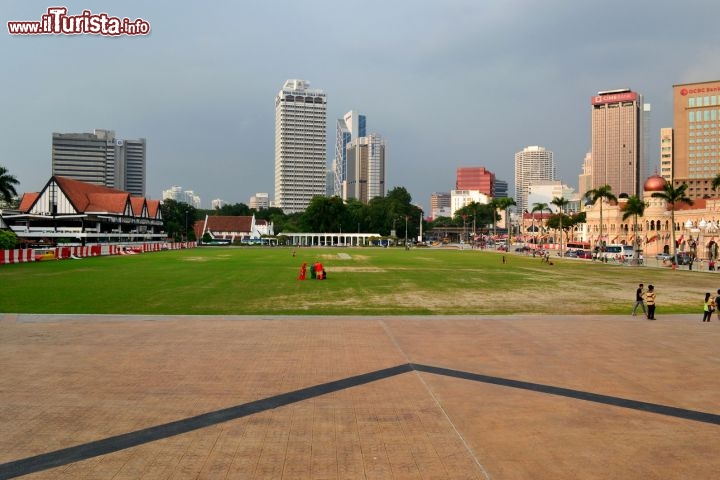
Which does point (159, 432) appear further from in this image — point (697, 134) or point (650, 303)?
point (697, 134)

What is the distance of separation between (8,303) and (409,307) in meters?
17.3

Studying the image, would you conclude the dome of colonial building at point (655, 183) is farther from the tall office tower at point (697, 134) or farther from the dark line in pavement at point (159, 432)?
the dark line in pavement at point (159, 432)

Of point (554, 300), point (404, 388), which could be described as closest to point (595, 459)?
point (404, 388)

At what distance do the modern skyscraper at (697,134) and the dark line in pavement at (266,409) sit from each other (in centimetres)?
18392

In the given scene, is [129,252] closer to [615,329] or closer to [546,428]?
[615,329]

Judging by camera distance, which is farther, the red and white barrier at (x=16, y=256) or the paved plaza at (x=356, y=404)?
the red and white barrier at (x=16, y=256)

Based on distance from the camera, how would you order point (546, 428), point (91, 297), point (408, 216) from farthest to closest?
point (408, 216) → point (91, 297) → point (546, 428)

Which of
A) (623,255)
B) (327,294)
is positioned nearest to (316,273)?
(327,294)

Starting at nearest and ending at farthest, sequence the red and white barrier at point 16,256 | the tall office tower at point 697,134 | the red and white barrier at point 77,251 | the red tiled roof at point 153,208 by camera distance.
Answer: the red and white barrier at point 16,256 < the red and white barrier at point 77,251 < the red tiled roof at point 153,208 < the tall office tower at point 697,134

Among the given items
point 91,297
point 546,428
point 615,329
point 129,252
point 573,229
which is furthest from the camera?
point 573,229

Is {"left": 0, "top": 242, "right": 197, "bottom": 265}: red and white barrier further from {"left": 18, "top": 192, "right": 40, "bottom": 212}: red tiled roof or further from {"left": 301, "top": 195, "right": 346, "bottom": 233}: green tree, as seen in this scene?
{"left": 301, "top": 195, "right": 346, "bottom": 233}: green tree

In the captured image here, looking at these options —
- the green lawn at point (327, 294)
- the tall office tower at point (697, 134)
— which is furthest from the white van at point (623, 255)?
the tall office tower at point (697, 134)

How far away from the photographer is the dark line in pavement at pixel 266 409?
7.15 metres

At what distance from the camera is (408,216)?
575 feet
